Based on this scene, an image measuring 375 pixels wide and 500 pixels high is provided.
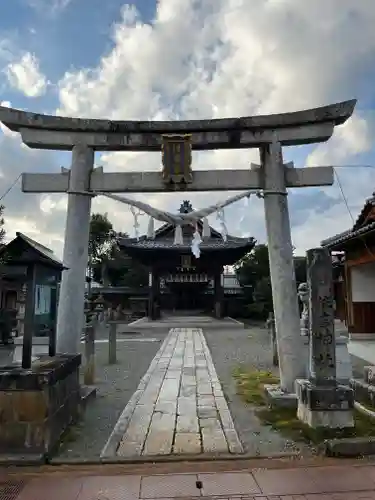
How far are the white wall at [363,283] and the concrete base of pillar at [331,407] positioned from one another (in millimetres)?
8097

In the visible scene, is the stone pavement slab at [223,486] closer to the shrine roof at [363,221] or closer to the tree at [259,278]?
the shrine roof at [363,221]

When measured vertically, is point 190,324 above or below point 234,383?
above

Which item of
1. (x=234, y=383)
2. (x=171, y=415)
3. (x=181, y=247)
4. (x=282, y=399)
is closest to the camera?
(x=171, y=415)

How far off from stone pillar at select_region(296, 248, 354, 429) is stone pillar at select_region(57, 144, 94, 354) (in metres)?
4.01

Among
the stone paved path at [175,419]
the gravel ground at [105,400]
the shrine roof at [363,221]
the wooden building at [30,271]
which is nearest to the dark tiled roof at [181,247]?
the gravel ground at [105,400]

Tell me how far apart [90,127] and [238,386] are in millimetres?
6237

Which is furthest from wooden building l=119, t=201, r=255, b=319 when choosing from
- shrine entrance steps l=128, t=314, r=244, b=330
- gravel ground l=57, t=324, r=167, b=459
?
gravel ground l=57, t=324, r=167, b=459

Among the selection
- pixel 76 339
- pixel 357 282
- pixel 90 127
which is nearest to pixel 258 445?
pixel 76 339

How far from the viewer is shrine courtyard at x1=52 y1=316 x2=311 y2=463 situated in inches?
205

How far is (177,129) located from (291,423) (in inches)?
215

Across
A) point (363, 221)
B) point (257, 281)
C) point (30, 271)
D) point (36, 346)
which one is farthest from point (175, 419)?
point (257, 281)

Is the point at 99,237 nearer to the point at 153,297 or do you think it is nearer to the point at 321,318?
the point at 153,297

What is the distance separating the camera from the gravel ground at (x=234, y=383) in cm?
532

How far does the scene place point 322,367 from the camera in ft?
19.4
